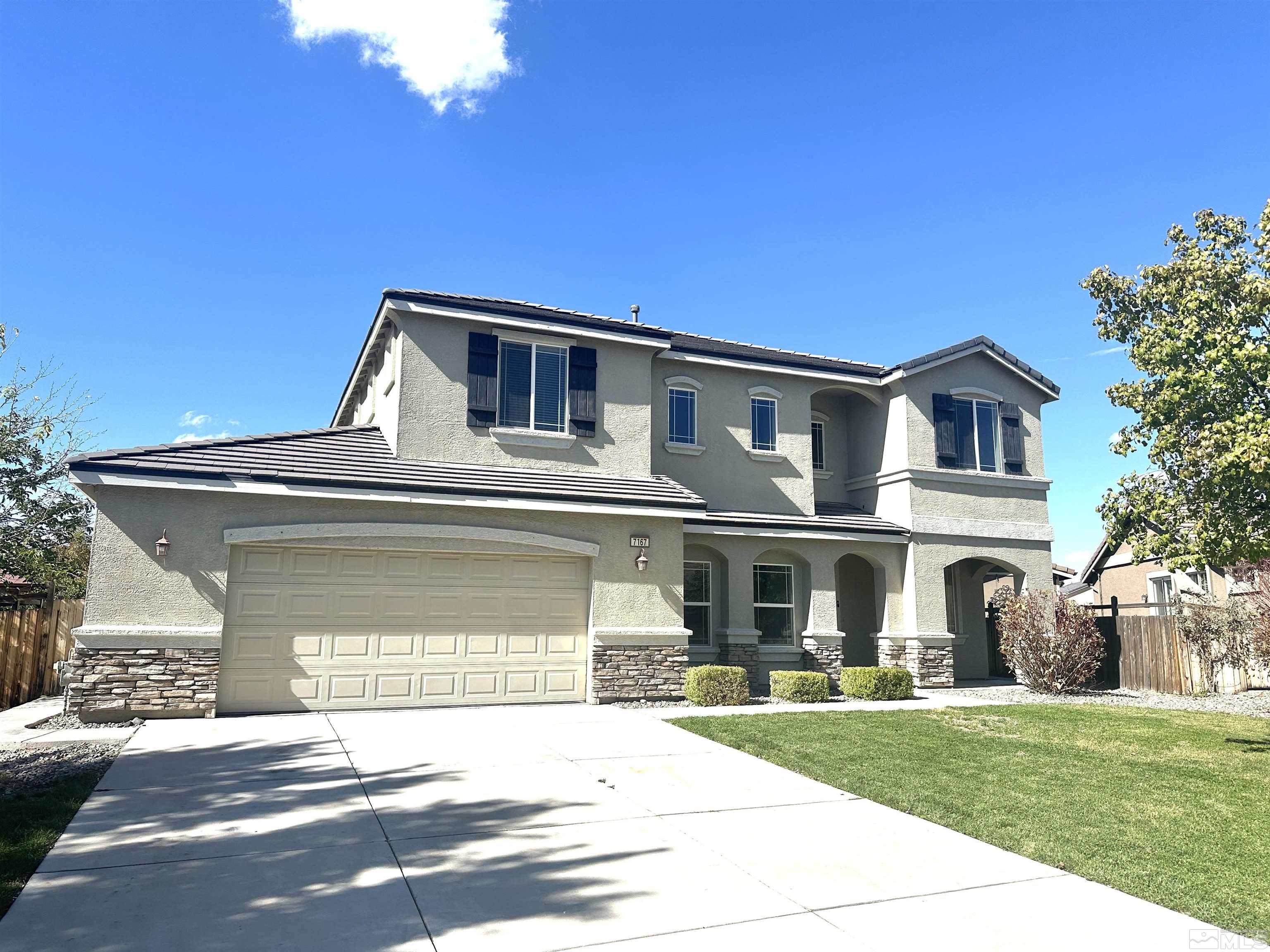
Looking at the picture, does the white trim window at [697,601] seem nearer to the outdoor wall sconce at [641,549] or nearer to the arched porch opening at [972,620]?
the outdoor wall sconce at [641,549]

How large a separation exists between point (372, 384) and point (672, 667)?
8.98 m

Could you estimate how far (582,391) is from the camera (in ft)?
51.2

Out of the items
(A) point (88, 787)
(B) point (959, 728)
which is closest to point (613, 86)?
(B) point (959, 728)

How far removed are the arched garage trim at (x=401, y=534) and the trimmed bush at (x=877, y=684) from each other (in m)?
5.80

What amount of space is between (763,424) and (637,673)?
676cm

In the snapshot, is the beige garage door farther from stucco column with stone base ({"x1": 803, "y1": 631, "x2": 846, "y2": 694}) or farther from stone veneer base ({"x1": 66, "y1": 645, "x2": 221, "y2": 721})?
stucco column with stone base ({"x1": 803, "y1": 631, "x2": 846, "y2": 694})

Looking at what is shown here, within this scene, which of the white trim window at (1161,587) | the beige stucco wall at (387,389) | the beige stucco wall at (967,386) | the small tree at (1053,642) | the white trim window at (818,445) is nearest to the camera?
the beige stucco wall at (387,389)

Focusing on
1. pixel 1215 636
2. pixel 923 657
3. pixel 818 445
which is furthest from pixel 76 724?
pixel 1215 636

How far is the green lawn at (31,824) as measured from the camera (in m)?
5.31

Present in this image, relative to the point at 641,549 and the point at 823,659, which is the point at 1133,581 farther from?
the point at 641,549

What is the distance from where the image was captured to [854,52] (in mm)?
14227

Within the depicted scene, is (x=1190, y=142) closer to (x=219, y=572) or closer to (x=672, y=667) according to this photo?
(x=672, y=667)

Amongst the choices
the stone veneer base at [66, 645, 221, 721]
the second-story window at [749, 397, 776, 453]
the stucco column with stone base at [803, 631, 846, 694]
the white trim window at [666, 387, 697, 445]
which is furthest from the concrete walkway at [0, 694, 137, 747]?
the second-story window at [749, 397, 776, 453]

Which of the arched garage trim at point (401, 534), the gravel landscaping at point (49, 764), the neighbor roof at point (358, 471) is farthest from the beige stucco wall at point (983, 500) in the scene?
the gravel landscaping at point (49, 764)
